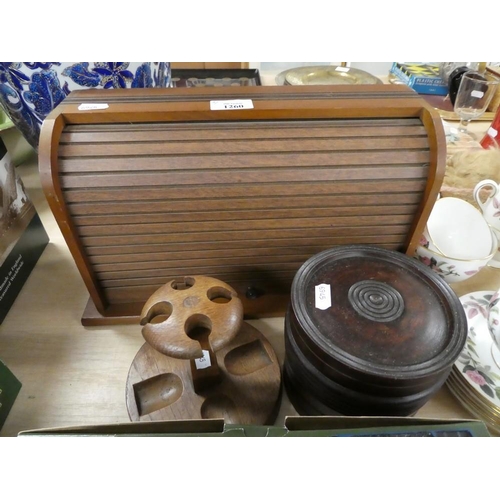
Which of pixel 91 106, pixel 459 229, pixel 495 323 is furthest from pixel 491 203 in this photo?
pixel 91 106

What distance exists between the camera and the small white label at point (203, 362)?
1.62 feet

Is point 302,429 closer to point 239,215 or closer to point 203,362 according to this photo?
point 203,362

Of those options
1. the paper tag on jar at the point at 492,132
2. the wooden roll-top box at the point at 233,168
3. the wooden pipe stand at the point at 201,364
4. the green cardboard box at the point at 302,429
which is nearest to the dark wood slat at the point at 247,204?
the wooden roll-top box at the point at 233,168

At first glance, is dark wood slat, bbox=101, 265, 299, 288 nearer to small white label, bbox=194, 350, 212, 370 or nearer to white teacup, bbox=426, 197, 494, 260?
small white label, bbox=194, 350, 212, 370

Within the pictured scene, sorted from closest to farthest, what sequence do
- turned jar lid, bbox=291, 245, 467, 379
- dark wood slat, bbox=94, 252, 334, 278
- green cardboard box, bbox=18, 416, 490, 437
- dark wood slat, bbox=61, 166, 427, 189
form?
green cardboard box, bbox=18, 416, 490, 437
turned jar lid, bbox=291, 245, 467, 379
dark wood slat, bbox=61, 166, 427, 189
dark wood slat, bbox=94, 252, 334, 278

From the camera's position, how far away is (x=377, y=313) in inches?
19.3

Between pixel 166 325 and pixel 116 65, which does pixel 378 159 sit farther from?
pixel 116 65

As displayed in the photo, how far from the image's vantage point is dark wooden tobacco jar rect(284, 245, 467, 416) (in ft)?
1.45

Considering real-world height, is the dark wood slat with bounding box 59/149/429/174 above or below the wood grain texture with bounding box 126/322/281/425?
above

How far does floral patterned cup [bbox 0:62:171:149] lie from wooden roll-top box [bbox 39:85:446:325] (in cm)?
10

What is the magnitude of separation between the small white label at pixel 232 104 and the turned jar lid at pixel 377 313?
26cm

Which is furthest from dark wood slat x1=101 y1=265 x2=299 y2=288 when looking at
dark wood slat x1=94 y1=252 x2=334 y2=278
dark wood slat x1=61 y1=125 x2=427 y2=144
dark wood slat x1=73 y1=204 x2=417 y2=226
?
dark wood slat x1=61 y1=125 x2=427 y2=144

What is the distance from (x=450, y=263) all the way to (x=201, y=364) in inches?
18.3

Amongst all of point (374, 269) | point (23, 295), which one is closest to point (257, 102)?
point (374, 269)
